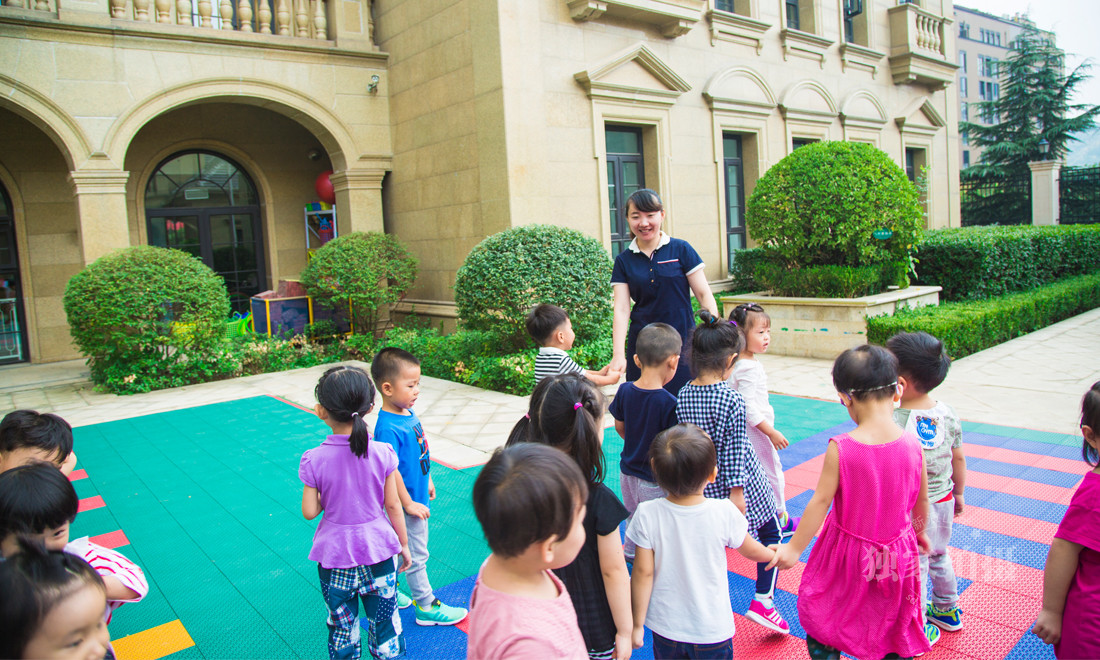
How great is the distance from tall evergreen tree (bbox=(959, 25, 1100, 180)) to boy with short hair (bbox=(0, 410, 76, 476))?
1321 inches

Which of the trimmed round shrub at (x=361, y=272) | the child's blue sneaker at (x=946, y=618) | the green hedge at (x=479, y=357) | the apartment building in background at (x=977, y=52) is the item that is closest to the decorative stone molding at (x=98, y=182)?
the trimmed round shrub at (x=361, y=272)

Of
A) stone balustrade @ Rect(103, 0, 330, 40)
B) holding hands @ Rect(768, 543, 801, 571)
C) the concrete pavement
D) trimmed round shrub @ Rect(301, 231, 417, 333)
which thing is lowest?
the concrete pavement

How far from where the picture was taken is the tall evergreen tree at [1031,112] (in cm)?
3084

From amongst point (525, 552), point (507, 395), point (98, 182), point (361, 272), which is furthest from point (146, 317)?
point (525, 552)

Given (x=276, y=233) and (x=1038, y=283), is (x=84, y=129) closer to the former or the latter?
(x=276, y=233)

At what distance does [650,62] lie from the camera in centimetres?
1106

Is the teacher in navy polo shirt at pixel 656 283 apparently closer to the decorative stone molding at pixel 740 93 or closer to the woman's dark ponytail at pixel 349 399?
the woman's dark ponytail at pixel 349 399

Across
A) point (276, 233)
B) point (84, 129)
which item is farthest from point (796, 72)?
point (84, 129)

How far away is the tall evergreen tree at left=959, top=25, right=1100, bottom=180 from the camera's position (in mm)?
30844

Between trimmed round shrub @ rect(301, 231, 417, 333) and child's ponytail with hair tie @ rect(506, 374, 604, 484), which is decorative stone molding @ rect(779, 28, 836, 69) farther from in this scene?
child's ponytail with hair tie @ rect(506, 374, 604, 484)

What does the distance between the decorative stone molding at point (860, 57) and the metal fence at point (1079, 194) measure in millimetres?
9905

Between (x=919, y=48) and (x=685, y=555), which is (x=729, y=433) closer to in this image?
(x=685, y=555)

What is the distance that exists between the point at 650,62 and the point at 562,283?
15.4 feet

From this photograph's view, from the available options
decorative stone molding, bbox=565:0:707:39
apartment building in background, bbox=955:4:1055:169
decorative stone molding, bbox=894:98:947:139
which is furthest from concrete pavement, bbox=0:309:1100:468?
apartment building in background, bbox=955:4:1055:169
